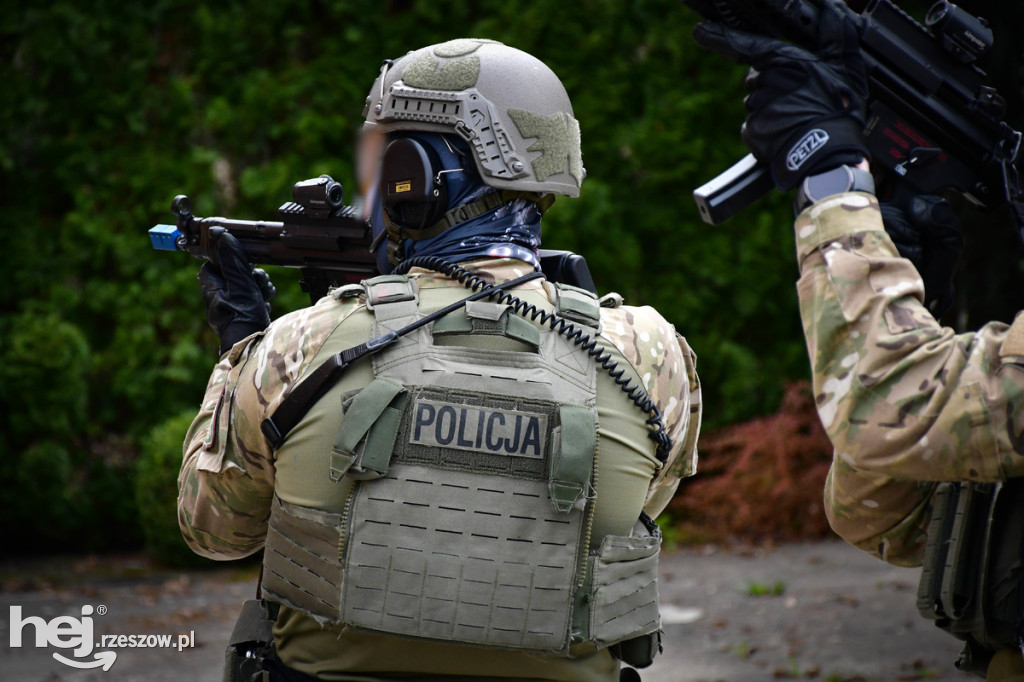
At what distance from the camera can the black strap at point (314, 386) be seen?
1.86m

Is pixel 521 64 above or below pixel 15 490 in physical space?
above

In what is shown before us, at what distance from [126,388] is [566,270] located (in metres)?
5.37

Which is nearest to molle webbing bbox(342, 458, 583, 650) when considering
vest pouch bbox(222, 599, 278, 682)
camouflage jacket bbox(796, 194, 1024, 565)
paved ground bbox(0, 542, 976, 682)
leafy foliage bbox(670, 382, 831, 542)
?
vest pouch bbox(222, 599, 278, 682)

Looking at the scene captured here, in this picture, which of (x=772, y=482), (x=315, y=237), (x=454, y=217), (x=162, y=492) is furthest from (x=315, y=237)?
(x=772, y=482)

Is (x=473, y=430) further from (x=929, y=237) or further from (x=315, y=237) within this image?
(x=315, y=237)

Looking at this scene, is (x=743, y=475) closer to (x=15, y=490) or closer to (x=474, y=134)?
(x=15, y=490)

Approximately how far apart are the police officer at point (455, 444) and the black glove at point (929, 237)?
0.47 m

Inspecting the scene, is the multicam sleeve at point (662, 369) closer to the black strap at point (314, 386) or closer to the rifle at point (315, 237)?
the black strap at point (314, 386)

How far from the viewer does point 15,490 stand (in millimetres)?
6719

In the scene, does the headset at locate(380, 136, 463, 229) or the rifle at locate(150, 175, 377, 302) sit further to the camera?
the rifle at locate(150, 175, 377, 302)

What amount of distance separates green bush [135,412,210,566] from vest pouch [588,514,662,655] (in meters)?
4.82

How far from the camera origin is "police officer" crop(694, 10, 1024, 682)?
150 centimetres

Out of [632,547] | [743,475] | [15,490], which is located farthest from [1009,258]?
[15,490]

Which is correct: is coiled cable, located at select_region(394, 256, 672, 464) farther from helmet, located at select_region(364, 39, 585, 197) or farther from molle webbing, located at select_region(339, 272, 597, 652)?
helmet, located at select_region(364, 39, 585, 197)
